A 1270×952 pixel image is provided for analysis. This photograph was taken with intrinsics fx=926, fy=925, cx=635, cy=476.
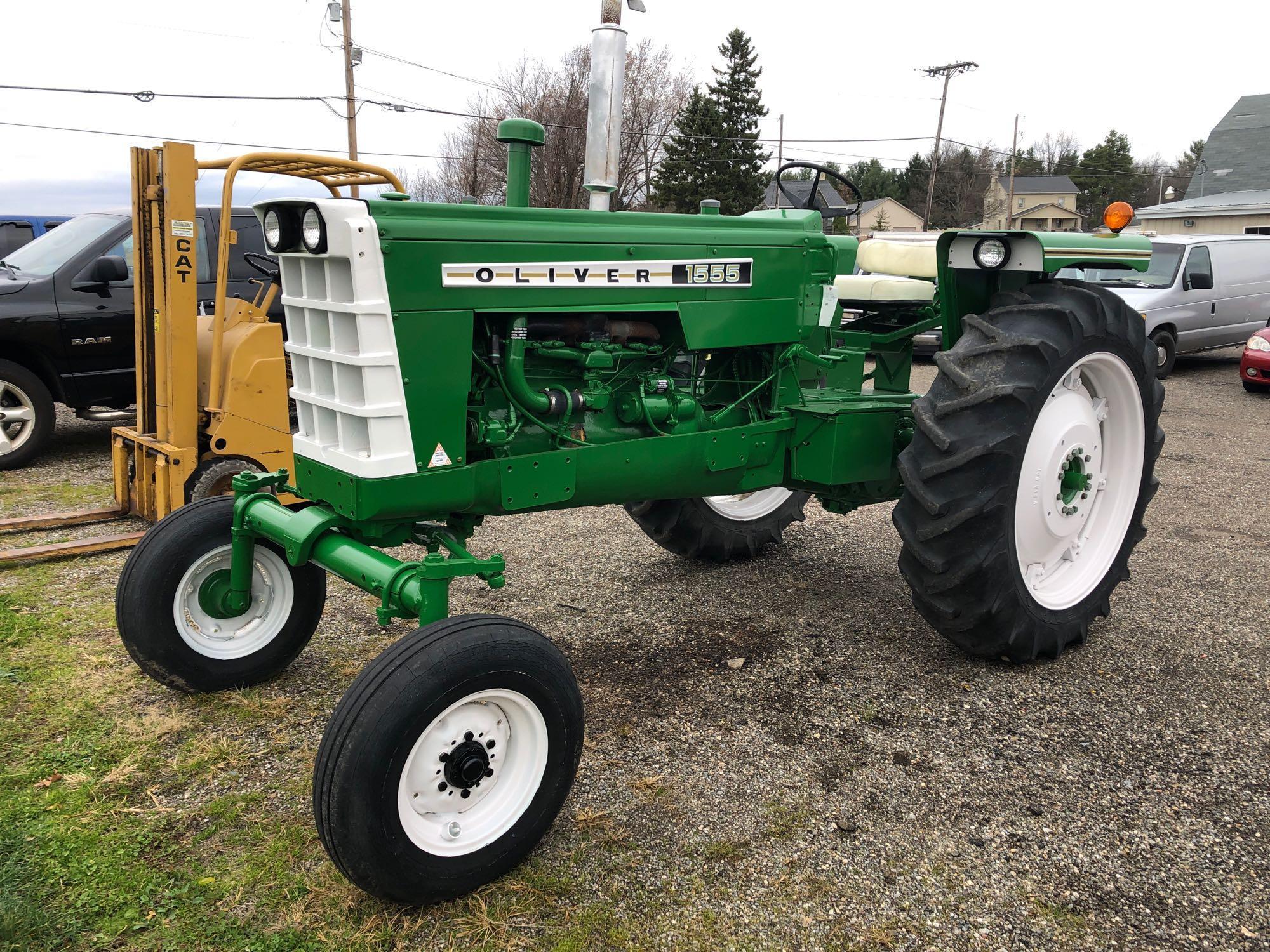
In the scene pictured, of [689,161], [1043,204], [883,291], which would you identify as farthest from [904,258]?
[1043,204]

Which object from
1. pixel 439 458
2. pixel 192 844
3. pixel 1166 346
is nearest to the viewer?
pixel 192 844

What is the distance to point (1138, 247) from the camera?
3.88 m

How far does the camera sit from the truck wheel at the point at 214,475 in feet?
15.8

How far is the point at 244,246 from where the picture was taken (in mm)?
6941

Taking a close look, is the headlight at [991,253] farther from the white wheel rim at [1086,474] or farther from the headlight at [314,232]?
the headlight at [314,232]

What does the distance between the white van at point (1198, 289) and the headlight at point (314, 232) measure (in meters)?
10.2

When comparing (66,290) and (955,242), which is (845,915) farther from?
(66,290)

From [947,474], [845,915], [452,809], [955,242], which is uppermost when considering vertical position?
[955,242]

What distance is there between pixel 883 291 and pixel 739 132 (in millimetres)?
34918

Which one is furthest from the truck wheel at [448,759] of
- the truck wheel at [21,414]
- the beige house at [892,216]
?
the beige house at [892,216]

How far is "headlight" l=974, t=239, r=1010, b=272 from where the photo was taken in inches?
141

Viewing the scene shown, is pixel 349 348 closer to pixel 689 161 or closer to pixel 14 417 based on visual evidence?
pixel 14 417

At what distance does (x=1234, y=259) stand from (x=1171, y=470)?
6396 mm

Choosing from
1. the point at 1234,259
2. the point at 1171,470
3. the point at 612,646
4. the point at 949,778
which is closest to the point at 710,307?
the point at 612,646
